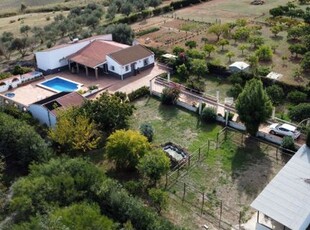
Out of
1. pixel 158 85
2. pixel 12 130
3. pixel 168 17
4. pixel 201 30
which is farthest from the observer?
pixel 168 17

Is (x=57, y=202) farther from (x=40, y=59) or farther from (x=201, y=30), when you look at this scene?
(x=201, y=30)

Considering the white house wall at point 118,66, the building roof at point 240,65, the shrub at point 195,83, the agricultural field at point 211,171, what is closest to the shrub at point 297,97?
the building roof at point 240,65

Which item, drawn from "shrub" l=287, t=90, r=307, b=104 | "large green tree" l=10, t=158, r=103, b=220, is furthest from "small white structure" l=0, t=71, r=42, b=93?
"shrub" l=287, t=90, r=307, b=104

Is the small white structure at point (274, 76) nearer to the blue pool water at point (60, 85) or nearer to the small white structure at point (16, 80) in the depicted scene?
the blue pool water at point (60, 85)

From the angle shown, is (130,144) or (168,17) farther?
(168,17)

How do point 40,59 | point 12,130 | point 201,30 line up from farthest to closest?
point 201,30 → point 40,59 → point 12,130

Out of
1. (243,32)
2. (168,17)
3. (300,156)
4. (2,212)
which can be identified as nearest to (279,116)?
(300,156)
